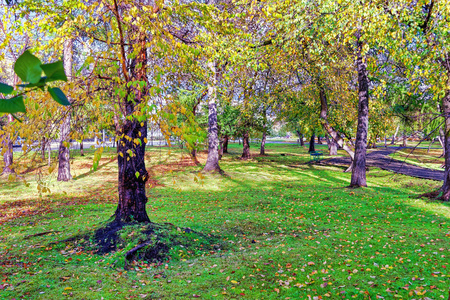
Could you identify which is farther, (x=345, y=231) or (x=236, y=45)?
(x=236, y=45)

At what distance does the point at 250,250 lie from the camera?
6.25 meters

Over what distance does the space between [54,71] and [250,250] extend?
6.07 m

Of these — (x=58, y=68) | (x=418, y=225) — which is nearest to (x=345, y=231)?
(x=418, y=225)

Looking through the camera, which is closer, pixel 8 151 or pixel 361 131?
pixel 361 131

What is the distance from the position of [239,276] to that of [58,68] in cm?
468

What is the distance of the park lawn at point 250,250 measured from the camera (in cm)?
430

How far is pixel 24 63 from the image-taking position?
26.3 inches

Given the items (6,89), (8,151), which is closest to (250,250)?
(6,89)

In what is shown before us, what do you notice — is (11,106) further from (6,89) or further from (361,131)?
(361,131)

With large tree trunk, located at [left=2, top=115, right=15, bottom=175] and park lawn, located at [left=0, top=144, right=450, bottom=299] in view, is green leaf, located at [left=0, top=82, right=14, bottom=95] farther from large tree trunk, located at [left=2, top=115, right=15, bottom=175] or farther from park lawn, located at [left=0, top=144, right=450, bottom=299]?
park lawn, located at [left=0, top=144, right=450, bottom=299]

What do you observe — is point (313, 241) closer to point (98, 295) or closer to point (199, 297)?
point (199, 297)

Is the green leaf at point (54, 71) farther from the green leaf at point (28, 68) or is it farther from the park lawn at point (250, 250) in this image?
the park lawn at point (250, 250)

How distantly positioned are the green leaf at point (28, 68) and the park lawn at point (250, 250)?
328 centimetres

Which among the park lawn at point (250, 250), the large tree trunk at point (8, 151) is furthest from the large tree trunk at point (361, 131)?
the large tree trunk at point (8, 151)
